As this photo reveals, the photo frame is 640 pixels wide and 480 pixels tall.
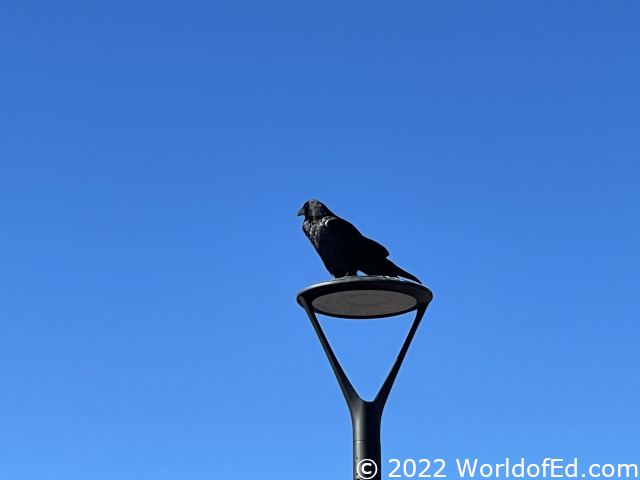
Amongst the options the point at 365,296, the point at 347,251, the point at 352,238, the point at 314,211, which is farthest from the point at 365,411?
the point at 314,211

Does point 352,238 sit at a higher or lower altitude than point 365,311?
higher

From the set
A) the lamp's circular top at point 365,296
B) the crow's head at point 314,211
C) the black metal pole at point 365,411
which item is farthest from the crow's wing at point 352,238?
the black metal pole at point 365,411

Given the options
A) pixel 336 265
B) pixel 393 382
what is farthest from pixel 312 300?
pixel 393 382

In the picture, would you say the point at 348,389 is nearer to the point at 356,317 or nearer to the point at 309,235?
the point at 356,317

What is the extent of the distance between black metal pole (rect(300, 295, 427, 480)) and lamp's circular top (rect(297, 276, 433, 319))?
188 mm

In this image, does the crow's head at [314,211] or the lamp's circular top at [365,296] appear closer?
the lamp's circular top at [365,296]

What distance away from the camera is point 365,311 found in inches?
541

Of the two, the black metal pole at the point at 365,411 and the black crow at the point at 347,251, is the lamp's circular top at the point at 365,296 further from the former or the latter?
the black crow at the point at 347,251

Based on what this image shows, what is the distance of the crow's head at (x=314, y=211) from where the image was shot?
1381 cm

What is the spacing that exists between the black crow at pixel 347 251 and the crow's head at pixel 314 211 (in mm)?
69

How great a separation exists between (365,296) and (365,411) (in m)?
1.32

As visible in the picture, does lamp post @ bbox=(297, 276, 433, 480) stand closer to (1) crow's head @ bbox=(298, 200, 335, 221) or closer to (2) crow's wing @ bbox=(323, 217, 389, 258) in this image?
(2) crow's wing @ bbox=(323, 217, 389, 258)

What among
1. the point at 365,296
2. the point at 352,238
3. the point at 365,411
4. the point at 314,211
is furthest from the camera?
the point at 314,211

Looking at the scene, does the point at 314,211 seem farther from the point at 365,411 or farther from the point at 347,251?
the point at 365,411
